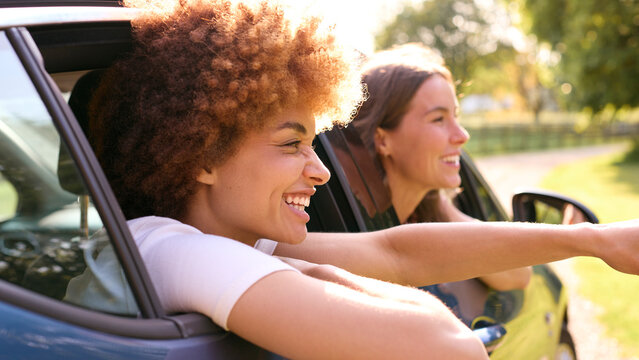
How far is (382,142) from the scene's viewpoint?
3232 millimetres

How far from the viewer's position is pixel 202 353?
1356 mm

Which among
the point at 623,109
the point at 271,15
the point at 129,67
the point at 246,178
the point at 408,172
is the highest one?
the point at 271,15

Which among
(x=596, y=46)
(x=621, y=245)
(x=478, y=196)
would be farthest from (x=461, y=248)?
(x=596, y=46)

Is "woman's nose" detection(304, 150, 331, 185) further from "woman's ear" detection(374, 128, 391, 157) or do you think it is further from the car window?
the car window

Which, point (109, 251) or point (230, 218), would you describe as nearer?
point (109, 251)

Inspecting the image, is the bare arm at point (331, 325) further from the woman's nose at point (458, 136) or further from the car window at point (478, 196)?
the car window at point (478, 196)

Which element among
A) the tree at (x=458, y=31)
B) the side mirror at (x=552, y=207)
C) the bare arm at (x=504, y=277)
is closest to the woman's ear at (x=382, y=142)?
the bare arm at (x=504, y=277)

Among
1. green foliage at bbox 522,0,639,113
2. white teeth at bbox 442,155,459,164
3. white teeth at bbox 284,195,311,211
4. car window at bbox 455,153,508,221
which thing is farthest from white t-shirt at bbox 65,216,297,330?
green foliage at bbox 522,0,639,113

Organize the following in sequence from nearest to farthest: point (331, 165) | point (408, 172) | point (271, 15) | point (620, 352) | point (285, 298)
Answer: point (285, 298) → point (271, 15) → point (331, 165) → point (408, 172) → point (620, 352)

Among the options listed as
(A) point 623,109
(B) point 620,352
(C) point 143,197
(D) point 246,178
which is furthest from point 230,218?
(A) point 623,109

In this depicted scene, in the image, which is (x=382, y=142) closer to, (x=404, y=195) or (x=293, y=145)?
(x=404, y=195)

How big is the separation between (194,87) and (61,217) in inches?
16.7

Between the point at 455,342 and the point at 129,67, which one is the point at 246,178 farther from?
the point at 455,342

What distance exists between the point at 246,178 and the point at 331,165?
33.1 inches
